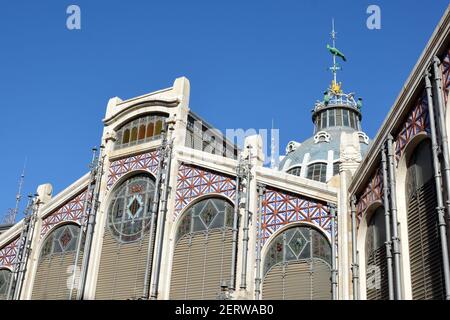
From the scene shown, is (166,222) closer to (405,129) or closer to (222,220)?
(222,220)

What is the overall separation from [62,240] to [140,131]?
7242mm

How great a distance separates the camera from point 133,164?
33156mm

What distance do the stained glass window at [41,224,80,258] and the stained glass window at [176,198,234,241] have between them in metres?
6.69

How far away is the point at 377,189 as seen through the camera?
23250 mm

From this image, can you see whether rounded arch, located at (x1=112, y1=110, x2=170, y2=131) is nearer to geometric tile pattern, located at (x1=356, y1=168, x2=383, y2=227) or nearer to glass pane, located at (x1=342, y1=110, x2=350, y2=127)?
geometric tile pattern, located at (x1=356, y1=168, x2=383, y2=227)

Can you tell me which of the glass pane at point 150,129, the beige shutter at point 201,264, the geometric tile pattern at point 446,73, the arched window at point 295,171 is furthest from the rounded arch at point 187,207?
the arched window at point 295,171

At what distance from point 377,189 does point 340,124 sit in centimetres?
3343

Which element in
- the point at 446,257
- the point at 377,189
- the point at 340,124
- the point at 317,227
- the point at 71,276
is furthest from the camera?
the point at 340,124

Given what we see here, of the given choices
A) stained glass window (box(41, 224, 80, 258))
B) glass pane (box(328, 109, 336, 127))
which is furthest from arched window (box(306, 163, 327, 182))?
stained glass window (box(41, 224, 80, 258))

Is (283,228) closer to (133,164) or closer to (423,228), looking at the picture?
(423,228)

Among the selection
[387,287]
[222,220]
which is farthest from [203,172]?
[387,287]

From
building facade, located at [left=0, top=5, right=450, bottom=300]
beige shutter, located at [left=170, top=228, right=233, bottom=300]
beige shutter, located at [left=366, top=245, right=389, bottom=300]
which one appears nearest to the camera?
building facade, located at [left=0, top=5, right=450, bottom=300]

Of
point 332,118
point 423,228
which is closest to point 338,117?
point 332,118

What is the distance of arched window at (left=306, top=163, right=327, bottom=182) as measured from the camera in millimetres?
46559
